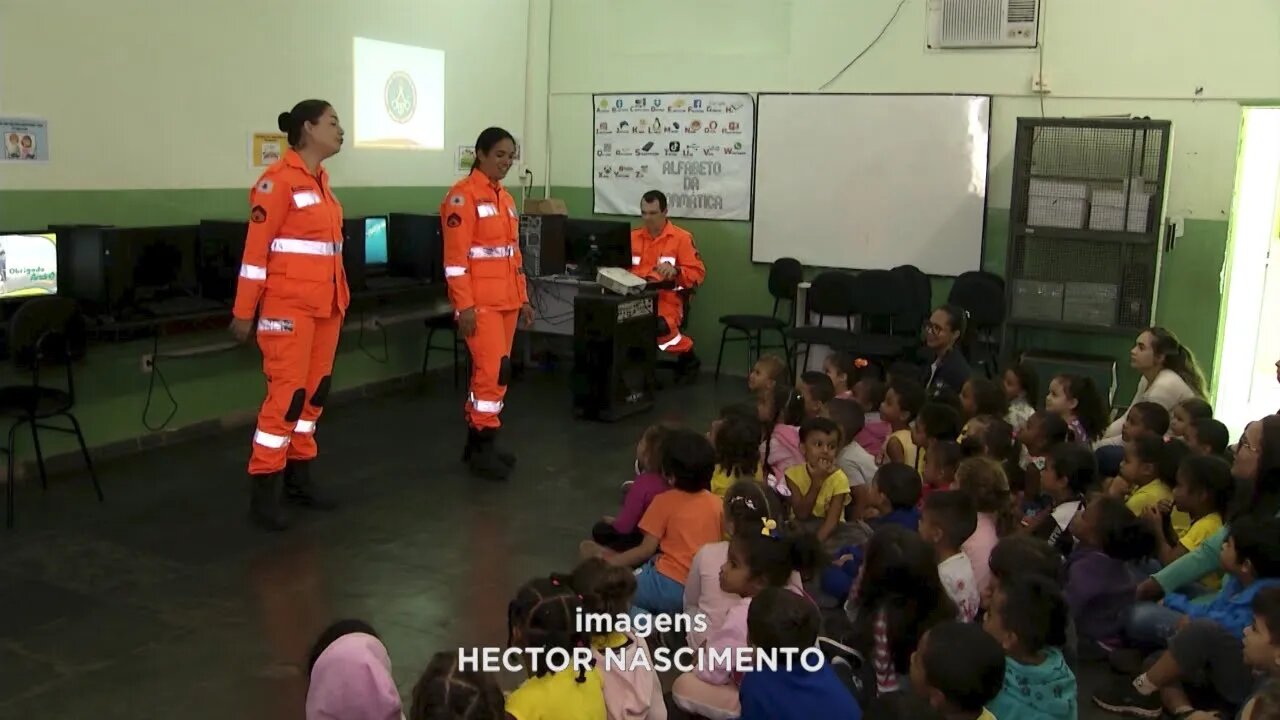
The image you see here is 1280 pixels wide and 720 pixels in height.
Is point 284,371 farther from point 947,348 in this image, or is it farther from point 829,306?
point 829,306

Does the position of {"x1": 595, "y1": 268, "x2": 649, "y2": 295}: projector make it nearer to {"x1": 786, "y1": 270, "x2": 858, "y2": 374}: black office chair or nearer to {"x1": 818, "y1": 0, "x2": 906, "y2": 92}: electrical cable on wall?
{"x1": 786, "y1": 270, "x2": 858, "y2": 374}: black office chair

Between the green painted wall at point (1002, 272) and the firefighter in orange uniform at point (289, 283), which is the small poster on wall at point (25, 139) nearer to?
the firefighter in orange uniform at point (289, 283)

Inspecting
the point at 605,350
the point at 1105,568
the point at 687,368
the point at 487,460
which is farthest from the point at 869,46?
the point at 1105,568

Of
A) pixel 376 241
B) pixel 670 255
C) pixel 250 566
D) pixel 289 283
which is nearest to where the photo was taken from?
pixel 250 566

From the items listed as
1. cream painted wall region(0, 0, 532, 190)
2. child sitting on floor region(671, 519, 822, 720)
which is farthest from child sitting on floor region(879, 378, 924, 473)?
cream painted wall region(0, 0, 532, 190)

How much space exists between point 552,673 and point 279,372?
2753 mm

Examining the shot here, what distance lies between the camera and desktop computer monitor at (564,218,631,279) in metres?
7.71

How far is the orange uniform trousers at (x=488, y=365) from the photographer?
5.59 metres

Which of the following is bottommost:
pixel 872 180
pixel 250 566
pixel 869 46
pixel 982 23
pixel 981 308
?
pixel 250 566

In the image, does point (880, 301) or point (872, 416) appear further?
point (880, 301)

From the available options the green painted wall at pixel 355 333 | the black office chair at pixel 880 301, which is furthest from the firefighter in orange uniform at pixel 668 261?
the black office chair at pixel 880 301

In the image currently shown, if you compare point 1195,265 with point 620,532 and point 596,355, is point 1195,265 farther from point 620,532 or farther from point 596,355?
point 620,532

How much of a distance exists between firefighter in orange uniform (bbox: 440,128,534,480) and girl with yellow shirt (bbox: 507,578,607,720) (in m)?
3.19

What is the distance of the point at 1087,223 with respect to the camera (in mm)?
7055
